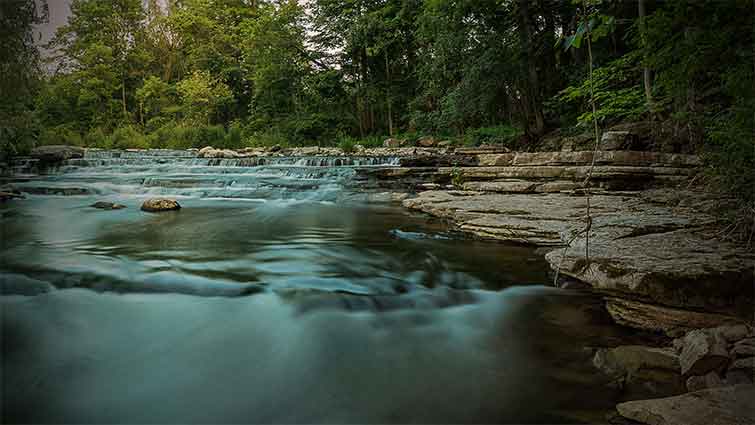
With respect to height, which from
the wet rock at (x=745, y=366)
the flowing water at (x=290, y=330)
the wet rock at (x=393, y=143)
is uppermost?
the wet rock at (x=393, y=143)

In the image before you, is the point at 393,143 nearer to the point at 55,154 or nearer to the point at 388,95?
the point at 388,95

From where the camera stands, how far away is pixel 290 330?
101 inches

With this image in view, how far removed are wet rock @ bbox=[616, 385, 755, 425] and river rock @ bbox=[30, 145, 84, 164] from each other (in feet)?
56.6

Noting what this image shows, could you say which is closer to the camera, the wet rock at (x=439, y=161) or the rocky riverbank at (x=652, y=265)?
the rocky riverbank at (x=652, y=265)

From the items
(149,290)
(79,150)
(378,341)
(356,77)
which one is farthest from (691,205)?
(356,77)

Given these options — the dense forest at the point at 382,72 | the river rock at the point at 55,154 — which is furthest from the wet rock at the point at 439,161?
the river rock at the point at 55,154

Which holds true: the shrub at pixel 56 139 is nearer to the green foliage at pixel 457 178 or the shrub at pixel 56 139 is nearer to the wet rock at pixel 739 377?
the green foliage at pixel 457 178

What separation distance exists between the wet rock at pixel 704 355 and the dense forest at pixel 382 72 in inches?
44.6

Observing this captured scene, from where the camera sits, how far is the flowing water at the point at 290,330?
1760 mm

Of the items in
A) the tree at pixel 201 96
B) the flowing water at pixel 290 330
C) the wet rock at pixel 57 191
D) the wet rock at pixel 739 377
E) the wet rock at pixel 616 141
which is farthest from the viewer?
the tree at pixel 201 96

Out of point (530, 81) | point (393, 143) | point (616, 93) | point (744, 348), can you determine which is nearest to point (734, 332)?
point (744, 348)

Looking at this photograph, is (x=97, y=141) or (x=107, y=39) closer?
(x=97, y=141)

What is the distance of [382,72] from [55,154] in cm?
1684

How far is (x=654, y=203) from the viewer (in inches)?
185
